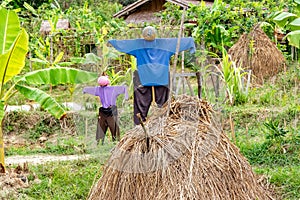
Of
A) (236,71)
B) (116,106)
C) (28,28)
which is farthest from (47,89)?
(116,106)

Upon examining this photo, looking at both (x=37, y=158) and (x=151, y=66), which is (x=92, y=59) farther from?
(x=37, y=158)

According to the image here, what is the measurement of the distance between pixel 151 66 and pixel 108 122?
1.39 metres

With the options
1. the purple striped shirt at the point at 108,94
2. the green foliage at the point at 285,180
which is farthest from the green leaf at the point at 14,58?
the green foliage at the point at 285,180

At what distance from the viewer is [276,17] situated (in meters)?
7.26

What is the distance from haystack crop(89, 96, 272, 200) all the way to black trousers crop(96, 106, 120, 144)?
133 centimetres

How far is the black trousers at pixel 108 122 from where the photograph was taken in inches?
232

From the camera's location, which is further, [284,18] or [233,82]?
[233,82]

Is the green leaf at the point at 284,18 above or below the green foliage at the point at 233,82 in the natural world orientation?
above

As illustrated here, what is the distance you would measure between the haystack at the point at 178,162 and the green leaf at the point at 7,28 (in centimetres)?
283

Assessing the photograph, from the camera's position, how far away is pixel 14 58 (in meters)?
6.43

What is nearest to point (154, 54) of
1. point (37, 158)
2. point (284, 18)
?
point (284, 18)

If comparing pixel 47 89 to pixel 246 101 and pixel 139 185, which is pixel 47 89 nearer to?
pixel 246 101

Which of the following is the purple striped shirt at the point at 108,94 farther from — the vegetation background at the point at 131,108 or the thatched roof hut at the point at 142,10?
the thatched roof hut at the point at 142,10

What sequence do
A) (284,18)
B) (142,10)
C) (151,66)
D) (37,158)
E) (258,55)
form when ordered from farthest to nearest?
(142,10) < (258,55) < (37,158) < (284,18) < (151,66)
